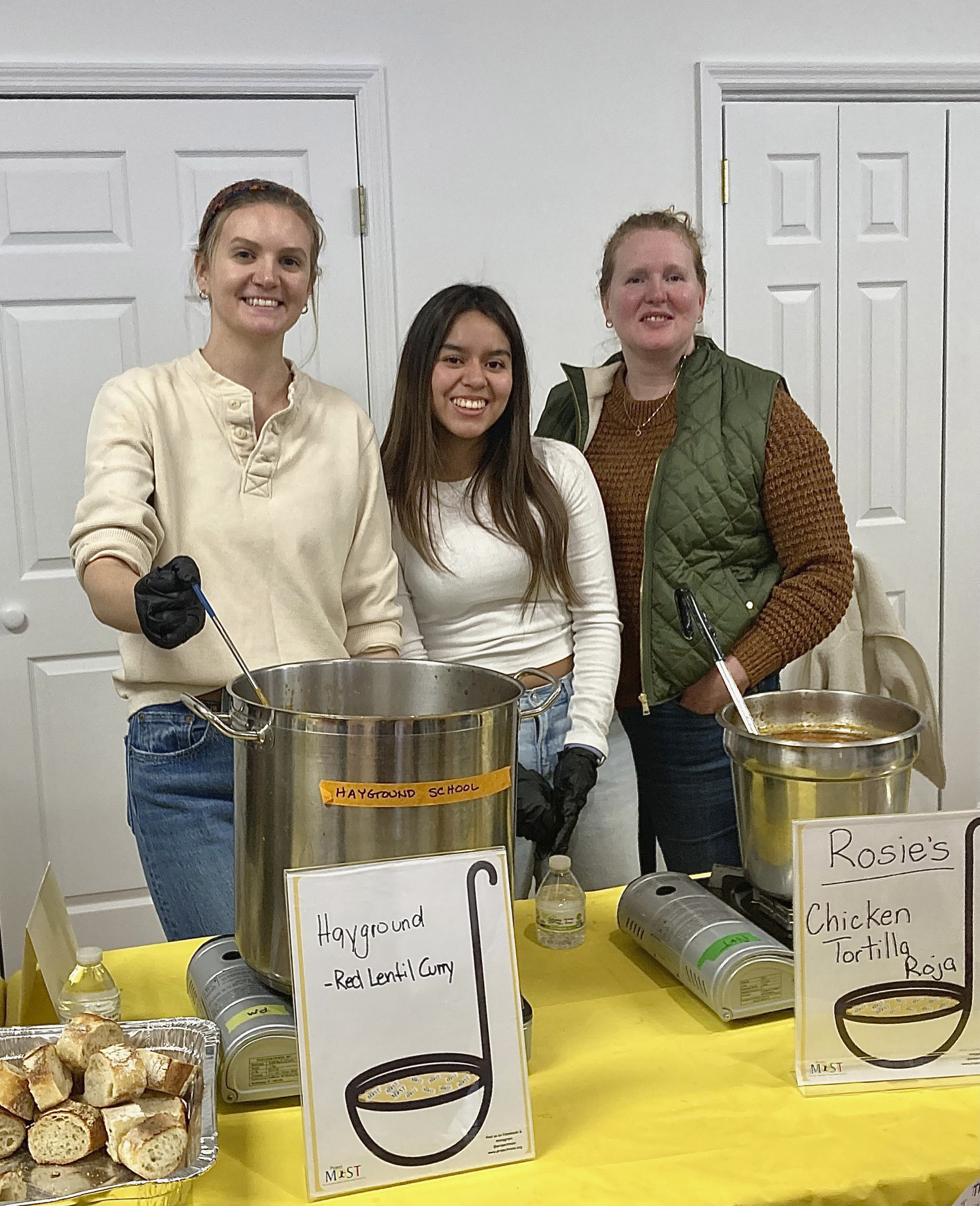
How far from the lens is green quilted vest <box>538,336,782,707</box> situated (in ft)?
6.49

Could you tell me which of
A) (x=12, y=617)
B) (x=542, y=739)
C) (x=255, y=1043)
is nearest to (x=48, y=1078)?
(x=255, y=1043)

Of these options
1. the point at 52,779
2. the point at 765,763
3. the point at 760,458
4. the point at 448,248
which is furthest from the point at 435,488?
the point at 52,779

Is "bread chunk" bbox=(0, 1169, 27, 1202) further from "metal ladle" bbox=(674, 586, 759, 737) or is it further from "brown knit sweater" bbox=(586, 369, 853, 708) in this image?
"brown knit sweater" bbox=(586, 369, 853, 708)

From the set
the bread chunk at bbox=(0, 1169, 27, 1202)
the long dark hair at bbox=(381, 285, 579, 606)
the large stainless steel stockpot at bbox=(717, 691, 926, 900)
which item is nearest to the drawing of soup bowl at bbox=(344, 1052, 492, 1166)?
the bread chunk at bbox=(0, 1169, 27, 1202)

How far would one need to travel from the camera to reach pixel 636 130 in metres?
2.94

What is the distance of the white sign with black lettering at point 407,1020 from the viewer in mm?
922

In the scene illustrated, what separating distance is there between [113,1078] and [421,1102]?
233 millimetres

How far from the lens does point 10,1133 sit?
2.88ft

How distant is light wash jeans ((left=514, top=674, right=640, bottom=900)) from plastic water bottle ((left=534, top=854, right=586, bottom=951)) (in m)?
0.48

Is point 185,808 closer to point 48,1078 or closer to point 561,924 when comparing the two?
point 561,924

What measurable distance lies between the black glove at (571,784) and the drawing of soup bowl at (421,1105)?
0.67 meters

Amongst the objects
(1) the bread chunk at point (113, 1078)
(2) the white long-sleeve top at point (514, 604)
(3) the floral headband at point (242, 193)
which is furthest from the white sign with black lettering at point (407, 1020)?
(3) the floral headband at point (242, 193)

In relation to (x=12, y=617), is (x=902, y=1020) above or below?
below

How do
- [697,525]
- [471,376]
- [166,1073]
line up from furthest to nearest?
[697,525] → [471,376] → [166,1073]
